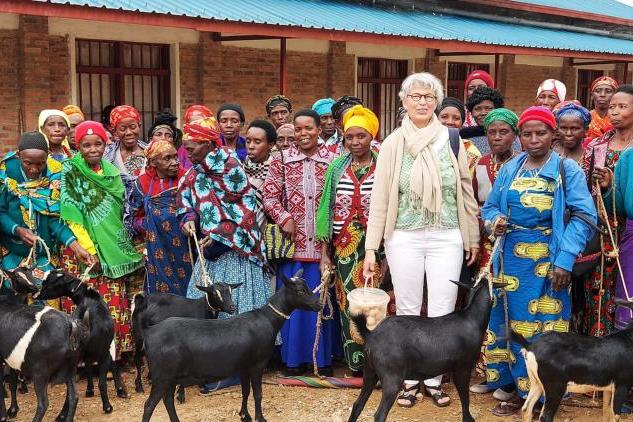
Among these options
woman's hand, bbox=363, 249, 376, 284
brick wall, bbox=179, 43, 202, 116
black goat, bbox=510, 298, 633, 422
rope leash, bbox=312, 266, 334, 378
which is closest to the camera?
black goat, bbox=510, 298, 633, 422

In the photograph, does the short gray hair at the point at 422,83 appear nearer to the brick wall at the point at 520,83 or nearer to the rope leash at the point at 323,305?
the rope leash at the point at 323,305

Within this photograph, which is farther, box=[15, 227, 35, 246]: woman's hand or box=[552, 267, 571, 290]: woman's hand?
box=[15, 227, 35, 246]: woman's hand

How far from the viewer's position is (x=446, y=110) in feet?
19.2

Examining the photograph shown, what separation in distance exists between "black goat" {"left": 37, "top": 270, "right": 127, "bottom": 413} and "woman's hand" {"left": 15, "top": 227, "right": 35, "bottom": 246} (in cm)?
31

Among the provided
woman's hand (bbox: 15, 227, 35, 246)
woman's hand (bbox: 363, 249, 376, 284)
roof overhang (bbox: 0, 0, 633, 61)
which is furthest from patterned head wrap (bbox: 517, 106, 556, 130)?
roof overhang (bbox: 0, 0, 633, 61)

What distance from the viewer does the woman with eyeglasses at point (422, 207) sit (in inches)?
183

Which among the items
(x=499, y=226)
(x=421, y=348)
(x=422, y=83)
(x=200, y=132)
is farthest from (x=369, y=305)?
(x=200, y=132)

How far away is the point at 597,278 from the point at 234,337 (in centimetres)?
242

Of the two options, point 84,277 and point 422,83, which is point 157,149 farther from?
point 422,83

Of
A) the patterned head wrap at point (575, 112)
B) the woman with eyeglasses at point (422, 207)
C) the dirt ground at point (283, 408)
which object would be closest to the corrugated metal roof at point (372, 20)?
the dirt ground at point (283, 408)

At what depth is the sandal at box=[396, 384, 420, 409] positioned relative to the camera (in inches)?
199

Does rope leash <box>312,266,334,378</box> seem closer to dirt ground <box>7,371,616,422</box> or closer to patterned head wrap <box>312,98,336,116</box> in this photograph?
dirt ground <box>7,371,616,422</box>

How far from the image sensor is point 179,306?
201 inches

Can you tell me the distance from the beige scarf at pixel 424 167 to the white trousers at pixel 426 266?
0.68ft
